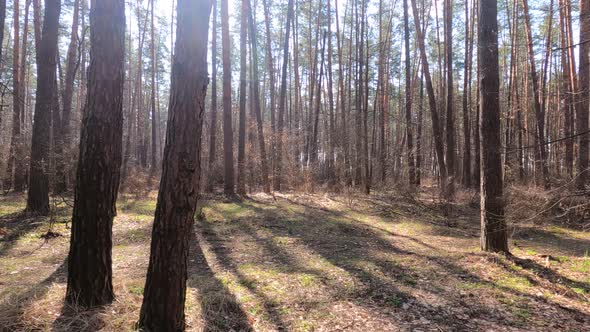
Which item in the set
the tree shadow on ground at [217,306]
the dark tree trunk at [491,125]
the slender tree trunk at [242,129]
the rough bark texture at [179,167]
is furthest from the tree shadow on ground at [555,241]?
the slender tree trunk at [242,129]

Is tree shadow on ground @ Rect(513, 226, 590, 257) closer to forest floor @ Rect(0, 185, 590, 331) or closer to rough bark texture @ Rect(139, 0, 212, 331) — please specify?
forest floor @ Rect(0, 185, 590, 331)

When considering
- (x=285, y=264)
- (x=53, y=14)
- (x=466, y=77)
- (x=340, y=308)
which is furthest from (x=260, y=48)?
(x=340, y=308)

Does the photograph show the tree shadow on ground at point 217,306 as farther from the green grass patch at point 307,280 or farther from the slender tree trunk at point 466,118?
the slender tree trunk at point 466,118

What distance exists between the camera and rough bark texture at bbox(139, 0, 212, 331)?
2.78 m

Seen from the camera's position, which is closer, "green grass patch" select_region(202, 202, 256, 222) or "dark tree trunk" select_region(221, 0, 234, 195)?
"green grass patch" select_region(202, 202, 256, 222)

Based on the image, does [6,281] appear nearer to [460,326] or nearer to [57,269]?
[57,269]

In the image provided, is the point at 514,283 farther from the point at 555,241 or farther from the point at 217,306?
the point at 217,306

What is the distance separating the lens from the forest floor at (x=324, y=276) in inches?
136

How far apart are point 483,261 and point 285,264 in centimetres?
313

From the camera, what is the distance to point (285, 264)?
553 cm

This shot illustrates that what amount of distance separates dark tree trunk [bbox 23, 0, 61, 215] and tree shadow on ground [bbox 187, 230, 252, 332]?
562cm

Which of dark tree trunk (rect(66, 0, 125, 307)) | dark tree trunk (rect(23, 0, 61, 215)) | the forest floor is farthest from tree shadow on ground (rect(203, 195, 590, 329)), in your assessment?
dark tree trunk (rect(23, 0, 61, 215))

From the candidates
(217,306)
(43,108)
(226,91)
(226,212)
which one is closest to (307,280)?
(217,306)

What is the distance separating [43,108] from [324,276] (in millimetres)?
7663
